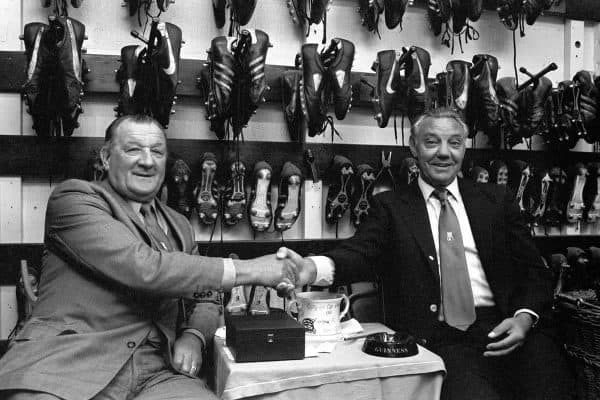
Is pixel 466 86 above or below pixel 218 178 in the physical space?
above

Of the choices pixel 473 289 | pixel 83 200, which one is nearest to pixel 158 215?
pixel 83 200

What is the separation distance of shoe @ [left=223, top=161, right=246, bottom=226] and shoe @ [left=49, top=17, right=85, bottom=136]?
2.68 feet

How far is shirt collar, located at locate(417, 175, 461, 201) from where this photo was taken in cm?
254

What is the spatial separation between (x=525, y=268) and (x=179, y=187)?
1642 millimetres

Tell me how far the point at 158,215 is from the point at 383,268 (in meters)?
0.97

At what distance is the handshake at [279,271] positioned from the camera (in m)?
2.03

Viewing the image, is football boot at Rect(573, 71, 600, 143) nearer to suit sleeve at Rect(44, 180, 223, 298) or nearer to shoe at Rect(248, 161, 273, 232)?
shoe at Rect(248, 161, 273, 232)

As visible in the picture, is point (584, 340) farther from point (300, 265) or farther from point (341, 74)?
point (341, 74)

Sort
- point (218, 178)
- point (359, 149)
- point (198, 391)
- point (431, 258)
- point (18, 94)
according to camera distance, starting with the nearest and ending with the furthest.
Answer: point (198, 391) → point (431, 258) → point (18, 94) → point (218, 178) → point (359, 149)

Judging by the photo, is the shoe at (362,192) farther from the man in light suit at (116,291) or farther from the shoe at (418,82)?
the man in light suit at (116,291)

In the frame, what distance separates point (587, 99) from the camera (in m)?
3.46

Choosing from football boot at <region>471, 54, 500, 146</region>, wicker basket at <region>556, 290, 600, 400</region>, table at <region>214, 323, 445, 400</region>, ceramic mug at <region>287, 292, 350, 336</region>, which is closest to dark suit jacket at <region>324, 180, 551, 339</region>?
wicker basket at <region>556, 290, 600, 400</region>

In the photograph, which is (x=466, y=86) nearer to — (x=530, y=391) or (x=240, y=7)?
(x=240, y=7)

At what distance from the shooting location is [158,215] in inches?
89.8
